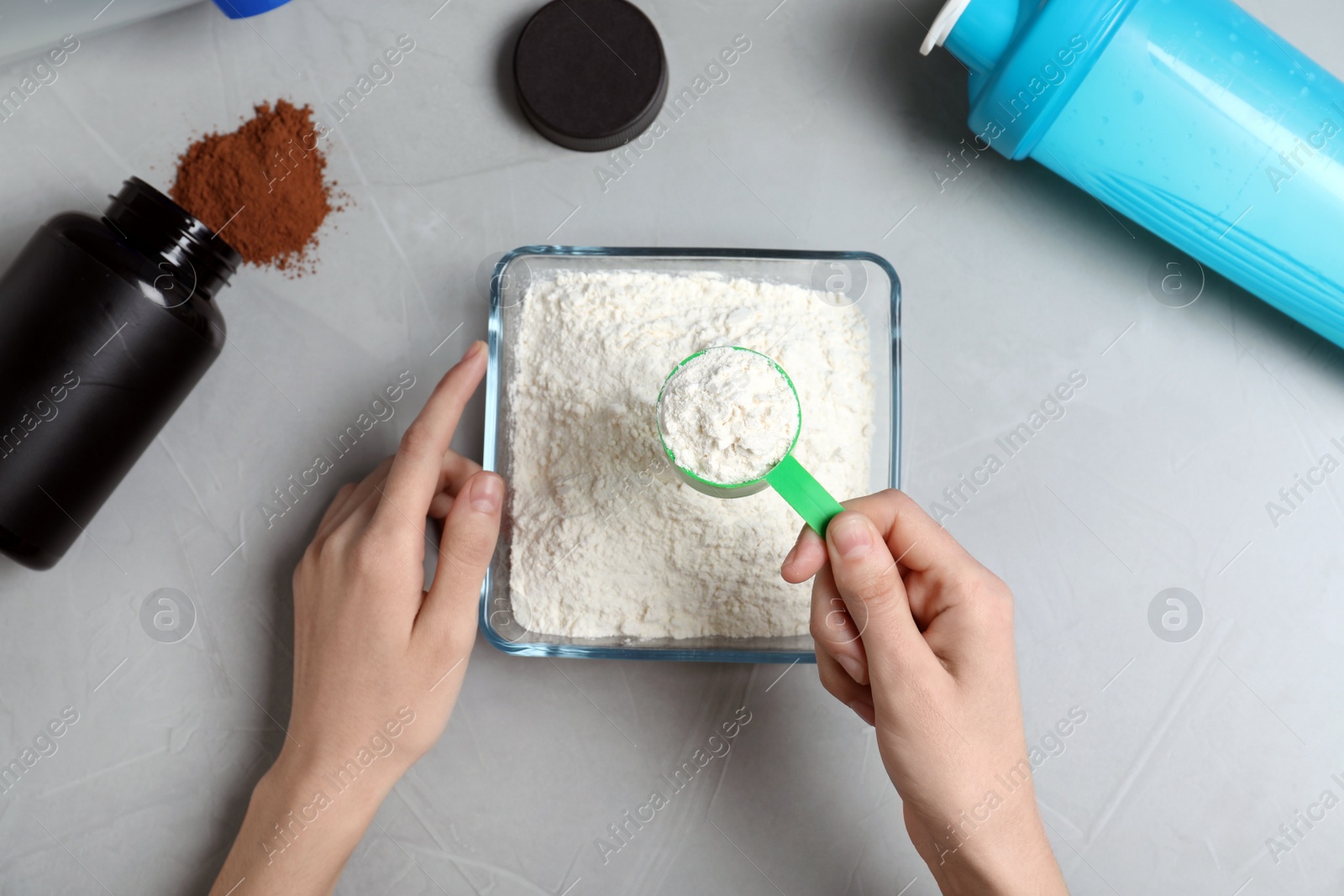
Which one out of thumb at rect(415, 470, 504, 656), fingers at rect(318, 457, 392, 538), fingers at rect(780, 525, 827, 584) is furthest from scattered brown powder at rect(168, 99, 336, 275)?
fingers at rect(780, 525, 827, 584)

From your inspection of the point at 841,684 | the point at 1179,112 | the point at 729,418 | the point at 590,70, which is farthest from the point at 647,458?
the point at 1179,112

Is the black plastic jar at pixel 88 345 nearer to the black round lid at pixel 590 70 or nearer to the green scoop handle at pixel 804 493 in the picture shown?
the black round lid at pixel 590 70

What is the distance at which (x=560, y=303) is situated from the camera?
30.3 inches

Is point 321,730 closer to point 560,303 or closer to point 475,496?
point 475,496

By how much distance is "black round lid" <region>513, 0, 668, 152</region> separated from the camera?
34.2 inches

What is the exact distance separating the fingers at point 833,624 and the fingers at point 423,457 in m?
0.35

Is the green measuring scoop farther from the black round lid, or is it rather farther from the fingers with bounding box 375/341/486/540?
the black round lid

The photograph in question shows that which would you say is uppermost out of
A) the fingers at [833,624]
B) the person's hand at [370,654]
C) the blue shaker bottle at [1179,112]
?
the blue shaker bottle at [1179,112]

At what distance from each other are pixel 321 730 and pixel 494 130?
2.18 ft

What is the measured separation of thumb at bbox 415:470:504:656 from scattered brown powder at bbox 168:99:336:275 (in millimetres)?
395

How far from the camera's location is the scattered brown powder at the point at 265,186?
863 mm

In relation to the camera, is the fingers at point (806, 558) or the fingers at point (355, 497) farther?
the fingers at point (355, 497)

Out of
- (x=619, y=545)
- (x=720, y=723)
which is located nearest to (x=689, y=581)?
(x=619, y=545)

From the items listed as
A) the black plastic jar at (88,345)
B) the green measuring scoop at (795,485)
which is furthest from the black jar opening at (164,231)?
the green measuring scoop at (795,485)
